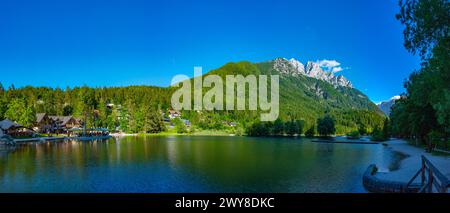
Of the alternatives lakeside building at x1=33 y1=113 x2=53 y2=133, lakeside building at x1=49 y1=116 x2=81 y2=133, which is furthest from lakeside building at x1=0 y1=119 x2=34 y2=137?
lakeside building at x1=49 y1=116 x2=81 y2=133

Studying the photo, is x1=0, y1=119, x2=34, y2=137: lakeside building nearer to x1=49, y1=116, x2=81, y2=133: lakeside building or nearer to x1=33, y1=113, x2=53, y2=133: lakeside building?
x1=33, y1=113, x2=53, y2=133: lakeside building

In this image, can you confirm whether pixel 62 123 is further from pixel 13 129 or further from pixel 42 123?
pixel 13 129

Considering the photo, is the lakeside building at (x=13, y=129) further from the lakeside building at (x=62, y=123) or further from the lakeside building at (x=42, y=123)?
the lakeside building at (x=62, y=123)

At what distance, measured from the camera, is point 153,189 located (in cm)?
2547

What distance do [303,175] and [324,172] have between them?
3.29 m

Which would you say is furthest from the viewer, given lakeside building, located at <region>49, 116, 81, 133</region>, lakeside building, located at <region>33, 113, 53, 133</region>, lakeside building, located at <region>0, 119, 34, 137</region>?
lakeside building, located at <region>49, 116, 81, 133</region>

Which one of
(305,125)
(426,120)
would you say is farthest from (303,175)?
(305,125)

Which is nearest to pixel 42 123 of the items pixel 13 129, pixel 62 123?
pixel 62 123

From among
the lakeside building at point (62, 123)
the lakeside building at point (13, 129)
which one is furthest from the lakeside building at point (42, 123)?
the lakeside building at point (13, 129)

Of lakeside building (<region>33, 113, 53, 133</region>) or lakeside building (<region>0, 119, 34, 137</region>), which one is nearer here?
lakeside building (<region>0, 119, 34, 137</region>)

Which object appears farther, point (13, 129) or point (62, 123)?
point (62, 123)

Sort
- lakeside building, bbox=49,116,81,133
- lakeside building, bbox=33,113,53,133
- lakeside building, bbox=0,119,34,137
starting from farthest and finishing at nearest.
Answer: lakeside building, bbox=49,116,81,133 < lakeside building, bbox=33,113,53,133 < lakeside building, bbox=0,119,34,137
